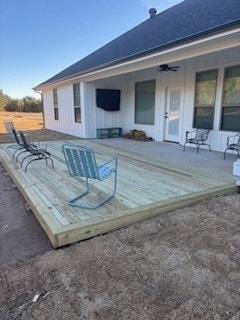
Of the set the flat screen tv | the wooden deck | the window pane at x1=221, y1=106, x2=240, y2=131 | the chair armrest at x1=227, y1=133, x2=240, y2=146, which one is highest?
the flat screen tv

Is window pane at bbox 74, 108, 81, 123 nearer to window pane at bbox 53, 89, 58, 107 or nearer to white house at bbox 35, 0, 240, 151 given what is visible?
white house at bbox 35, 0, 240, 151

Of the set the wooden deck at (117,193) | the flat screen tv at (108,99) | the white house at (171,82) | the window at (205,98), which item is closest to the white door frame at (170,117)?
the white house at (171,82)

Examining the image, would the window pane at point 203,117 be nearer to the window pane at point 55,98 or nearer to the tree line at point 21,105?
the window pane at point 55,98

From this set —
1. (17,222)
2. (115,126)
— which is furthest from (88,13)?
(17,222)

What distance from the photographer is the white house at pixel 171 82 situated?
4884 millimetres

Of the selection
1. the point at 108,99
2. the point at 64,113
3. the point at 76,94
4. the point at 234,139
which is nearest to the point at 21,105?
the point at 64,113

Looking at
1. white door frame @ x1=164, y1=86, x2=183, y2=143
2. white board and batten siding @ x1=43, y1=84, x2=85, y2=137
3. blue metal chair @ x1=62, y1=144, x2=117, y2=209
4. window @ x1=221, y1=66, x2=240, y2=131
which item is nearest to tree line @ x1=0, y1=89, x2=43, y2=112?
white board and batten siding @ x1=43, y1=84, x2=85, y2=137

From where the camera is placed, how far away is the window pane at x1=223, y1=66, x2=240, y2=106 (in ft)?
19.6

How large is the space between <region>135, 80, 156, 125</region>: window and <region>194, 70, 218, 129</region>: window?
6.70ft

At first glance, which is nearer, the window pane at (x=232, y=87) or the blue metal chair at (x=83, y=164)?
the blue metal chair at (x=83, y=164)

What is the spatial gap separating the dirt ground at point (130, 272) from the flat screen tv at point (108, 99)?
7.31 m

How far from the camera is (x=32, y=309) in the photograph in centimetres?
165

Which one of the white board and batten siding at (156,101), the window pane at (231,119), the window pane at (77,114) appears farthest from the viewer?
the window pane at (77,114)

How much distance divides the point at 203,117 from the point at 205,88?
0.79 m
